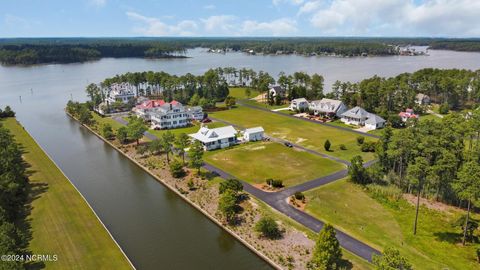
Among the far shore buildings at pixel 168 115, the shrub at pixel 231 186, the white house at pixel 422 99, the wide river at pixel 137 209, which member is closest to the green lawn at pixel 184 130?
the far shore buildings at pixel 168 115

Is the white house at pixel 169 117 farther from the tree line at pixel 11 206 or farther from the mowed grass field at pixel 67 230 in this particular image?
the tree line at pixel 11 206

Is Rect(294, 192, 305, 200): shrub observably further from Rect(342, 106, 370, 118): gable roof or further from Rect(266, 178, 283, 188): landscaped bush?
Rect(342, 106, 370, 118): gable roof

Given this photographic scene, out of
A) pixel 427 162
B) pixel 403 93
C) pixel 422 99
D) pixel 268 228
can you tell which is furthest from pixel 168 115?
pixel 422 99

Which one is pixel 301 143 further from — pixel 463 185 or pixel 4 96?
pixel 4 96

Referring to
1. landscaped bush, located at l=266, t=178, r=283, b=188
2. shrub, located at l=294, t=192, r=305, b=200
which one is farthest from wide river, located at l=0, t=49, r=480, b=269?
landscaped bush, located at l=266, t=178, r=283, b=188

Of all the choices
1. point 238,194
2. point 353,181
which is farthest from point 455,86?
point 238,194

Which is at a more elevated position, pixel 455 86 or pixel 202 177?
pixel 455 86

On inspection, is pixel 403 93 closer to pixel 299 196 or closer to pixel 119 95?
pixel 299 196
